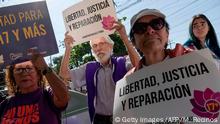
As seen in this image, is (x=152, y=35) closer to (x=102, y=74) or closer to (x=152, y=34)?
(x=152, y=34)

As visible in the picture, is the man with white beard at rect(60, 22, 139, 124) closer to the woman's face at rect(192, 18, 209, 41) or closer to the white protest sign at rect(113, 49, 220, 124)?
the woman's face at rect(192, 18, 209, 41)

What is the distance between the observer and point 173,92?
2645 mm

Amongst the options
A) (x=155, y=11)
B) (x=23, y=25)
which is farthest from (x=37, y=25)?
(x=155, y=11)

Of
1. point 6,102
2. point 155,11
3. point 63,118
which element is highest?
point 155,11

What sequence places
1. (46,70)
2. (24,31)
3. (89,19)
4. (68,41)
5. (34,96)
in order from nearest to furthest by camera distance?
(46,70) → (34,96) → (24,31) → (68,41) → (89,19)

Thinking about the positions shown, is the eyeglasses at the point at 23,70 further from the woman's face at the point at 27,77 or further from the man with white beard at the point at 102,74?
the man with white beard at the point at 102,74

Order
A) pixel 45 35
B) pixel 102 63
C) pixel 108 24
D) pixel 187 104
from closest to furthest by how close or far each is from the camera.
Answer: pixel 187 104, pixel 45 35, pixel 102 63, pixel 108 24

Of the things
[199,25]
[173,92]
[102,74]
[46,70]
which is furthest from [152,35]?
[199,25]

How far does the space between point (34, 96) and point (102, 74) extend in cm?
88

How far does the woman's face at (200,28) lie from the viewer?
4.46 m

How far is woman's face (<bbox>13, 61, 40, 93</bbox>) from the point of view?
12.0ft

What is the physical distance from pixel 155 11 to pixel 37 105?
4.19 ft

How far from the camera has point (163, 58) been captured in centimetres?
302

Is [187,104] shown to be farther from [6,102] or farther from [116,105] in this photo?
[6,102]
